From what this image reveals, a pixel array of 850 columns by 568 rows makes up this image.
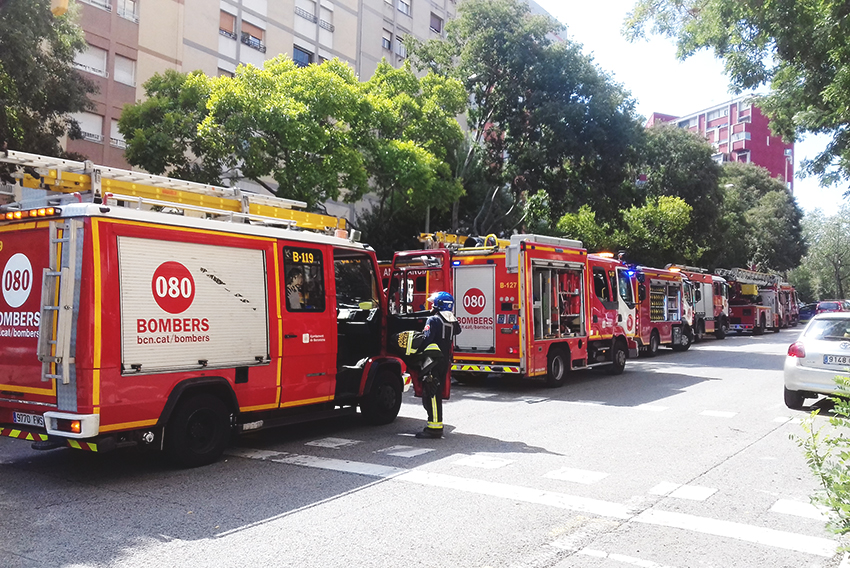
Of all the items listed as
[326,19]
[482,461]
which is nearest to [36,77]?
[482,461]

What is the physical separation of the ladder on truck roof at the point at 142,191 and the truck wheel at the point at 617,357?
9332 mm

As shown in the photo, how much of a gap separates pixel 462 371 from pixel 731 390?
16.6 feet

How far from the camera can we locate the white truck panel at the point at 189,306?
636cm

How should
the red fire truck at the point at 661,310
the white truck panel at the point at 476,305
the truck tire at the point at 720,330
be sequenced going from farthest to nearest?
the truck tire at the point at 720,330 < the red fire truck at the point at 661,310 < the white truck panel at the point at 476,305

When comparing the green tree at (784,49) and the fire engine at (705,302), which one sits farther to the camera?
the fire engine at (705,302)

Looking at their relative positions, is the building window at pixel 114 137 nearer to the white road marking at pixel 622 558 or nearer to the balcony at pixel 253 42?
the balcony at pixel 253 42

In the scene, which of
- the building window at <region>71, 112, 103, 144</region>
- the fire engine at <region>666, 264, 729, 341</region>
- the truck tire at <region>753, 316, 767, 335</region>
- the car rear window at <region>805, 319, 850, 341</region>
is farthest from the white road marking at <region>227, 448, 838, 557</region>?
the truck tire at <region>753, 316, 767, 335</region>

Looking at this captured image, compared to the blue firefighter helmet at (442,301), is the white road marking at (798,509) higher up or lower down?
lower down

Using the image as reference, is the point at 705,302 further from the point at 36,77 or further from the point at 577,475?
the point at 36,77

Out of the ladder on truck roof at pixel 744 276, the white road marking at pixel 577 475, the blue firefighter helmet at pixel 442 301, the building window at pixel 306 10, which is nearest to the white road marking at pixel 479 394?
the blue firefighter helmet at pixel 442 301

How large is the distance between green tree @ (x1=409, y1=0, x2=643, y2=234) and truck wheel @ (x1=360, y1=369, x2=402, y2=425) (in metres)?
16.2

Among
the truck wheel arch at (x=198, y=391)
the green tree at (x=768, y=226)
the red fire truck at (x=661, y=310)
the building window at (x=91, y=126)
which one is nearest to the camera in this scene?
the truck wheel arch at (x=198, y=391)

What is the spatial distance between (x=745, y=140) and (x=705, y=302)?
64772mm

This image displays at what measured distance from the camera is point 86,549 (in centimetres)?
460
